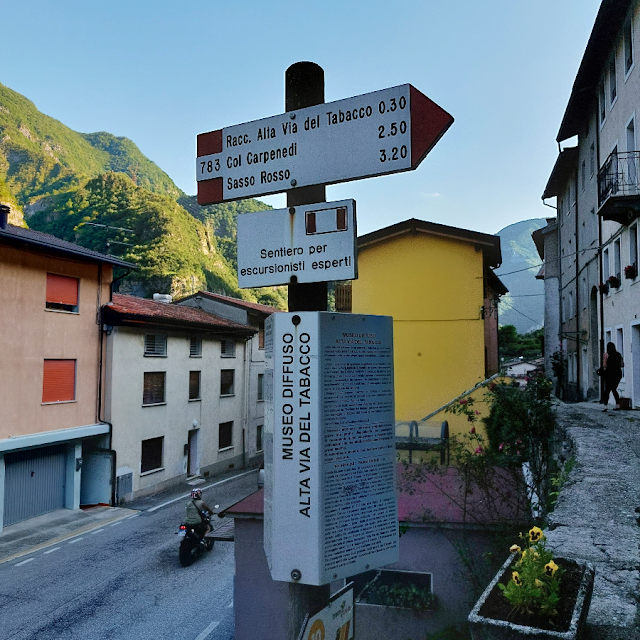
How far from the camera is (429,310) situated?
1817 cm

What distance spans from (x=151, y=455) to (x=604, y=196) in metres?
19.1

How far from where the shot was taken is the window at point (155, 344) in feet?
71.4

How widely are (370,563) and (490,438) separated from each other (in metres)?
8.45

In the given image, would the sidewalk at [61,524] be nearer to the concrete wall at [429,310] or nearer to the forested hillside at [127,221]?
the concrete wall at [429,310]

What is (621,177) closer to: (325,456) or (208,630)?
(208,630)

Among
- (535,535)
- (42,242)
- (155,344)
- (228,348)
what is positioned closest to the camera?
(535,535)

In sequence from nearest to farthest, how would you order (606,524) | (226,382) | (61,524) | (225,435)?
(606,524) → (61,524) → (225,435) → (226,382)

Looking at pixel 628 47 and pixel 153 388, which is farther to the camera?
pixel 153 388

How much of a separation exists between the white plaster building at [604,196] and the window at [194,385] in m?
17.4

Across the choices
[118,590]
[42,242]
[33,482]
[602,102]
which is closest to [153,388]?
[33,482]

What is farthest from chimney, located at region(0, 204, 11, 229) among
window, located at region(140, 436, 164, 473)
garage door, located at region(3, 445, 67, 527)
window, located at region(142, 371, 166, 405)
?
window, located at region(140, 436, 164, 473)

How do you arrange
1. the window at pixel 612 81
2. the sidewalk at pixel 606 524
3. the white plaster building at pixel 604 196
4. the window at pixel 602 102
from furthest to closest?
the window at pixel 602 102, the window at pixel 612 81, the white plaster building at pixel 604 196, the sidewalk at pixel 606 524

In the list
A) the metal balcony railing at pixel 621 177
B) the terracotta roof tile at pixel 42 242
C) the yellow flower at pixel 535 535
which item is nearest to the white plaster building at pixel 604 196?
the metal balcony railing at pixel 621 177

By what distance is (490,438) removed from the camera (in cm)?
962
